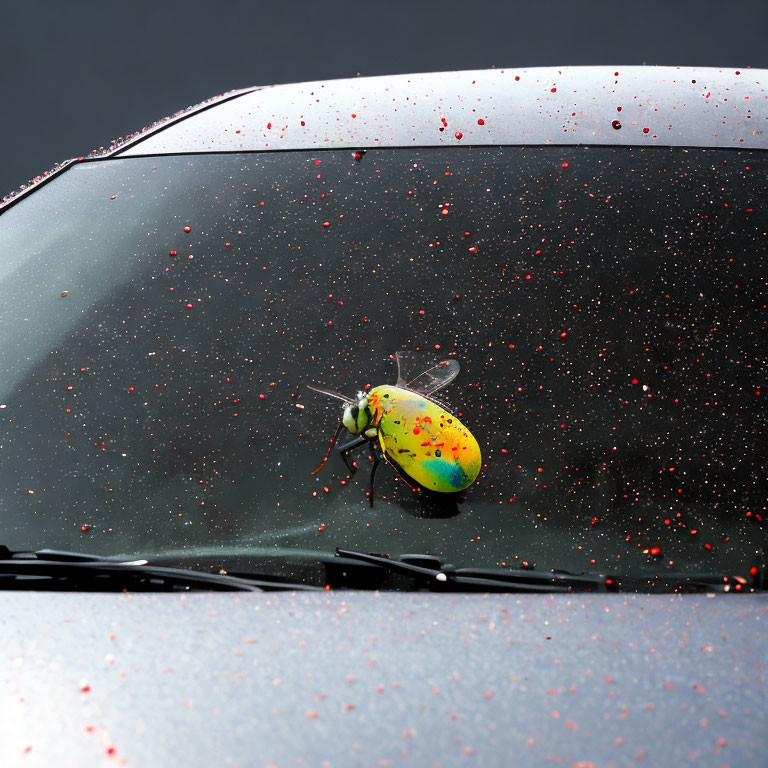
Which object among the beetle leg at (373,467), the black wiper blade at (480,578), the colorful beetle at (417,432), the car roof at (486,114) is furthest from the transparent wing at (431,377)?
the car roof at (486,114)

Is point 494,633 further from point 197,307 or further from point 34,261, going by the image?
point 34,261

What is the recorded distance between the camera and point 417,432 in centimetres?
96

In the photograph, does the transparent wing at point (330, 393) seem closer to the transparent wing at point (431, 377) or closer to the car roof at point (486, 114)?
the transparent wing at point (431, 377)

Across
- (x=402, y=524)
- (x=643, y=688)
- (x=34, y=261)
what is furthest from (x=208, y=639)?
(x=34, y=261)

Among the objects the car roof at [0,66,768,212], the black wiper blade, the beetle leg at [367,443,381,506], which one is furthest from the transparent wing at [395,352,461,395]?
the car roof at [0,66,768,212]

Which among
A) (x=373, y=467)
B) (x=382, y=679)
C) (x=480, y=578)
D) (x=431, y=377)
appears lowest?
(x=382, y=679)

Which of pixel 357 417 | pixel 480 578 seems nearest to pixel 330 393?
pixel 357 417

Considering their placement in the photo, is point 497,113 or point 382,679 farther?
point 497,113

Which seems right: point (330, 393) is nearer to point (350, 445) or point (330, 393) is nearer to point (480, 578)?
point (350, 445)

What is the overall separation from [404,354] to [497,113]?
2.00 ft

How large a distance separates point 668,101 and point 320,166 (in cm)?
67

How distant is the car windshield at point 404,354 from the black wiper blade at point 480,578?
0.02 metres

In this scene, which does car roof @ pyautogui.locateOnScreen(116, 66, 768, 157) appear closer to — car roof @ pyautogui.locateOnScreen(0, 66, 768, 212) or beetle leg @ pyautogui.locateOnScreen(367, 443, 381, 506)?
car roof @ pyautogui.locateOnScreen(0, 66, 768, 212)

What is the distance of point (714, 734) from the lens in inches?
24.5
